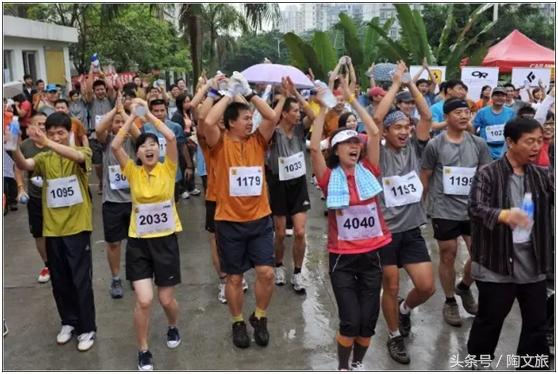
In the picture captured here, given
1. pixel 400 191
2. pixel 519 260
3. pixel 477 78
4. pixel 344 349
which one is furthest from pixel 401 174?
pixel 477 78

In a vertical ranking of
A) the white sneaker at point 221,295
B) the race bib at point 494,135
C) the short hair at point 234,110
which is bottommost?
the white sneaker at point 221,295

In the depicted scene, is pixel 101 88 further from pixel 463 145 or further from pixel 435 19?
pixel 435 19

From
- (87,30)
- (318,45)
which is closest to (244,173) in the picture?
(318,45)

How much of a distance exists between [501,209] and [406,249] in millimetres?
864

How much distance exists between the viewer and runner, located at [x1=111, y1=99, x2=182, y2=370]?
153 inches

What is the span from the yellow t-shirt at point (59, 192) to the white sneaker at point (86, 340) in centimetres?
75

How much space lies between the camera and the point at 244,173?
409 cm

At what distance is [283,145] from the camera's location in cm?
506

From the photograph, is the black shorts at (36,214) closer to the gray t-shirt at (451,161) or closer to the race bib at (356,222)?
the race bib at (356,222)

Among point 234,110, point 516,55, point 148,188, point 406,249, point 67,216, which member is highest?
point 516,55

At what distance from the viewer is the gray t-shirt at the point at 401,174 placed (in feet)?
13.1

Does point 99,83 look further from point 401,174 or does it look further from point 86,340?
point 401,174

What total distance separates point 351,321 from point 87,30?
63.3 feet

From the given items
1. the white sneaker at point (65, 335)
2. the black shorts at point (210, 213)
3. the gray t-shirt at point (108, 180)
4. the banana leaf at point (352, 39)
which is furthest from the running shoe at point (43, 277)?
the banana leaf at point (352, 39)
